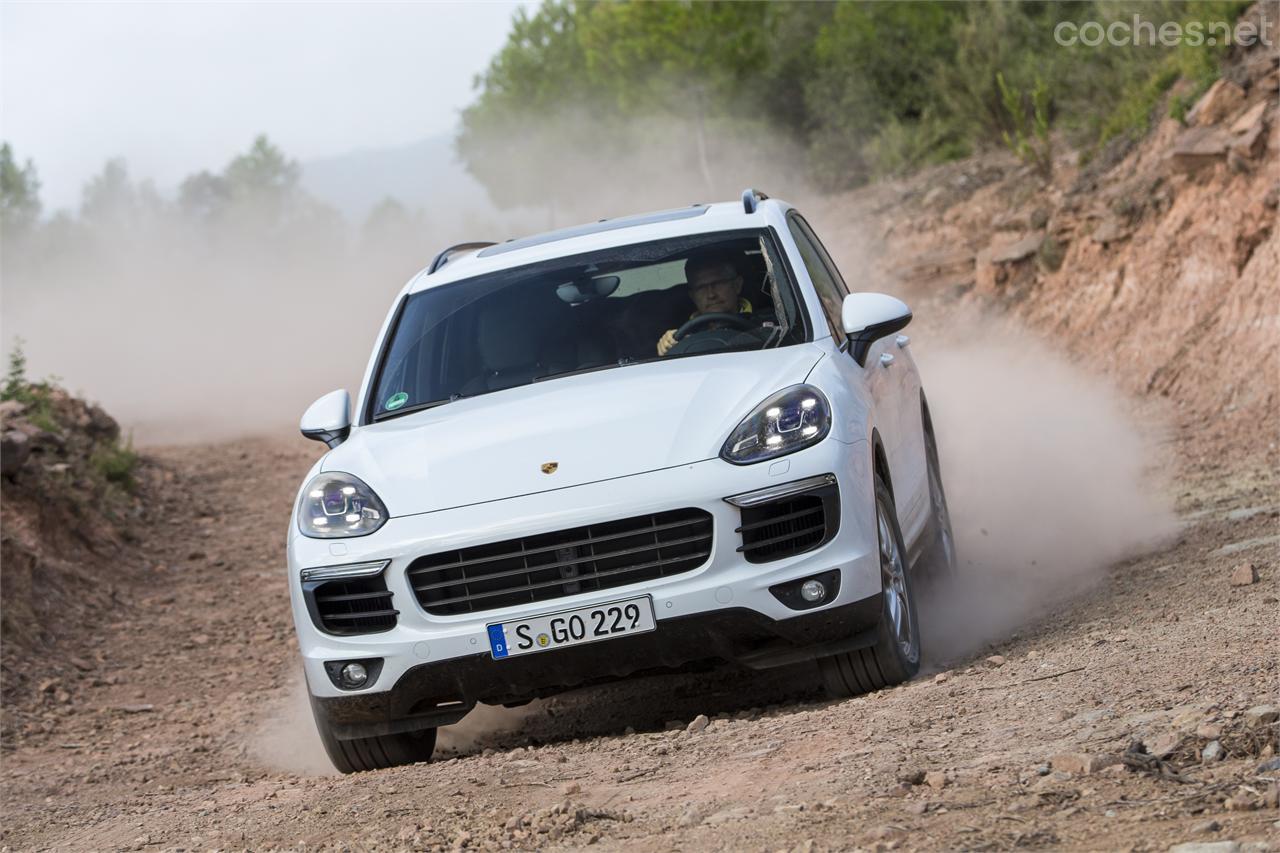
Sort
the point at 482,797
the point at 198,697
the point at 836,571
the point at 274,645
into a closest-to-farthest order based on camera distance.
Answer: the point at 482,797
the point at 836,571
the point at 198,697
the point at 274,645

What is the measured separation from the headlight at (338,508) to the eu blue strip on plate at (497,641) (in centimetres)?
53

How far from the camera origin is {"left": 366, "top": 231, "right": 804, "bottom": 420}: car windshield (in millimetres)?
6367

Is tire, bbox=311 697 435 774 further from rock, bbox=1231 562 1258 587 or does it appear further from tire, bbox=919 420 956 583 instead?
rock, bbox=1231 562 1258 587

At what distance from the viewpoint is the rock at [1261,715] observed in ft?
13.3

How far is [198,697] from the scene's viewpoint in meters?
9.12

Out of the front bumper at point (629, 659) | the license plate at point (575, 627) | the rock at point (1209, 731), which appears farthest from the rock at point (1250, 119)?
the rock at point (1209, 731)

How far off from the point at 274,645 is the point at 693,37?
3539 centimetres

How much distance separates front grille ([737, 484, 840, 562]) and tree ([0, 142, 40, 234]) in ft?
319

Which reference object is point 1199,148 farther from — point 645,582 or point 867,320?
point 645,582

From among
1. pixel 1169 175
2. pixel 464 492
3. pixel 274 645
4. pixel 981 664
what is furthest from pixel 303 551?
pixel 1169 175

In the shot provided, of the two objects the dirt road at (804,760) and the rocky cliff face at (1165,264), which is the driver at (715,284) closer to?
the dirt road at (804,760)

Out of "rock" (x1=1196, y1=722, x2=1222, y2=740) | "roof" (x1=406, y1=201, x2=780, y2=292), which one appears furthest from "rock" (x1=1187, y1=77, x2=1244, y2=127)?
"rock" (x1=1196, y1=722, x2=1222, y2=740)

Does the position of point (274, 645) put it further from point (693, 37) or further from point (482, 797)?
point (693, 37)

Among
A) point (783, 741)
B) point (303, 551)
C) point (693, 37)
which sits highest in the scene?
point (693, 37)
